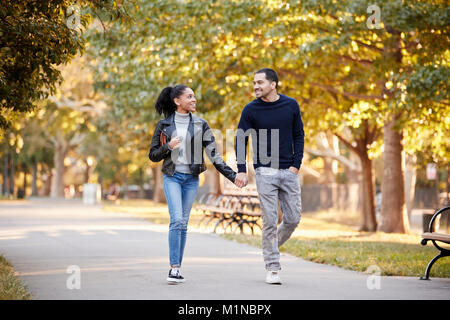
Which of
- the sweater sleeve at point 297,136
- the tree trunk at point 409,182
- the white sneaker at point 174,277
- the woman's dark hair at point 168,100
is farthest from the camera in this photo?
the tree trunk at point 409,182

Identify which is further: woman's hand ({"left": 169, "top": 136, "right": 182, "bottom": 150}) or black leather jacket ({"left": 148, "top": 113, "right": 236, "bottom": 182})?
black leather jacket ({"left": 148, "top": 113, "right": 236, "bottom": 182})

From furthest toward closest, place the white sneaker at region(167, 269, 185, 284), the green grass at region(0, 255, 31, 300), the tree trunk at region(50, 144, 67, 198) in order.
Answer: the tree trunk at region(50, 144, 67, 198), the white sneaker at region(167, 269, 185, 284), the green grass at region(0, 255, 31, 300)

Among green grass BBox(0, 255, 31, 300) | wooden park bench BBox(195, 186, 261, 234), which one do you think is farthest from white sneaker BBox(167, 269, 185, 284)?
wooden park bench BBox(195, 186, 261, 234)

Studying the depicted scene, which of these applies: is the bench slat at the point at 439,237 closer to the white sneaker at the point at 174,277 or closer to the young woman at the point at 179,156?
the young woman at the point at 179,156

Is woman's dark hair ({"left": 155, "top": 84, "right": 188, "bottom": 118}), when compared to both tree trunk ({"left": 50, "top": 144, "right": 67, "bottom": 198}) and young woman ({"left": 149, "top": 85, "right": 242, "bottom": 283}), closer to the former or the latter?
young woman ({"left": 149, "top": 85, "right": 242, "bottom": 283})

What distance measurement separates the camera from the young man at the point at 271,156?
24.3 feet

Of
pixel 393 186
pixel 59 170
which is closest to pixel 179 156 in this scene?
pixel 393 186

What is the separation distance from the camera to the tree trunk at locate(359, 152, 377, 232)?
70.3 feet

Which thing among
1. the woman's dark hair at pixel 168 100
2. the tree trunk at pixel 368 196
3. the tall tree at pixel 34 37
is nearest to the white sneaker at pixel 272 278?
the woman's dark hair at pixel 168 100

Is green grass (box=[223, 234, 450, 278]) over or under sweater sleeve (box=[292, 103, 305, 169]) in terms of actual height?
under

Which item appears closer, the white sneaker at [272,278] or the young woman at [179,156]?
the white sneaker at [272,278]

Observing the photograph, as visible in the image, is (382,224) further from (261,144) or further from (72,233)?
(261,144)

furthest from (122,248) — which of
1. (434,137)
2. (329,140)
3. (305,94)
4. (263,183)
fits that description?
(329,140)

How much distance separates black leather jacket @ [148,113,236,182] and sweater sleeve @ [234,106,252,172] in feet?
0.69
